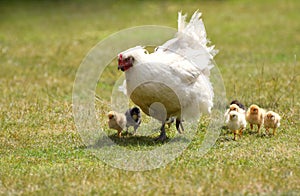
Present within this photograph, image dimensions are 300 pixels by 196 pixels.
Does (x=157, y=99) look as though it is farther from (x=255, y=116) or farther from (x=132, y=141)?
(x=255, y=116)

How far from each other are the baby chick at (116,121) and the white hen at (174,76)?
492mm

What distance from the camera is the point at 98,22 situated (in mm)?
22484

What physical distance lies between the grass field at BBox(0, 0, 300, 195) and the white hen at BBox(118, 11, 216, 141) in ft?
1.73

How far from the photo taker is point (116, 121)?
8406mm

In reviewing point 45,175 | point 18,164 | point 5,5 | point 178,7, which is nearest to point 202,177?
point 45,175

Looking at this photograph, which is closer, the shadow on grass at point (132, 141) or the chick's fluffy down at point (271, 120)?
the shadow on grass at point (132, 141)

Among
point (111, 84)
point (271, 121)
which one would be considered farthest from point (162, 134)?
point (111, 84)

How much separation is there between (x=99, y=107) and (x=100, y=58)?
5427 mm

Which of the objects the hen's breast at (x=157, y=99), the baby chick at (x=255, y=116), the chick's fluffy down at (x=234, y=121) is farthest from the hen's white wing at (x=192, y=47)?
the baby chick at (x=255, y=116)

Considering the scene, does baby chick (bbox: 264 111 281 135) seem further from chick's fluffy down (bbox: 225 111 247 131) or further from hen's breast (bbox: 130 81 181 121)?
hen's breast (bbox: 130 81 181 121)

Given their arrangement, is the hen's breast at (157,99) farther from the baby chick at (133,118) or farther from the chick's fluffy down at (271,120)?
the chick's fluffy down at (271,120)

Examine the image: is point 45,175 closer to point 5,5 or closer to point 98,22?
point 98,22

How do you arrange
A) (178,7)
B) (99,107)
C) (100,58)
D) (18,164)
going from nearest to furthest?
1. (18,164)
2. (99,107)
3. (100,58)
4. (178,7)

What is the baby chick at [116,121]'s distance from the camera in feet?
27.6
